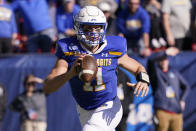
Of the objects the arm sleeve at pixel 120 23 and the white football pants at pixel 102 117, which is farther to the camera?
the arm sleeve at pixel 120 23

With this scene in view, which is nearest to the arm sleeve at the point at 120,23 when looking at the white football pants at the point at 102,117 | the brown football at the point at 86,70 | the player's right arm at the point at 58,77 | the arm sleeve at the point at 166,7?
the arm sleeve at the point at 166,7

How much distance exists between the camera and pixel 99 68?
149 inches

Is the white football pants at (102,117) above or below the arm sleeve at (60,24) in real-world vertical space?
above

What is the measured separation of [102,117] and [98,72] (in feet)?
1.34

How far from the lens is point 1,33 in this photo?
276 inches

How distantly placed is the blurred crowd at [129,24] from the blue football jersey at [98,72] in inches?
110

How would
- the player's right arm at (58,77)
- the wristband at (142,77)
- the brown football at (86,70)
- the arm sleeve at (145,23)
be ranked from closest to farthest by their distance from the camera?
the brown football at (86,70) → the player's right arm at (58,77) → the wristband at (142,77) → the arm sleeve at (145,23)

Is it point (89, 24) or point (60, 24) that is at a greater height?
point (89, 24)

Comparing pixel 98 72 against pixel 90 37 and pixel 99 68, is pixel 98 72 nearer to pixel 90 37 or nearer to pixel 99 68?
pixel 99 68

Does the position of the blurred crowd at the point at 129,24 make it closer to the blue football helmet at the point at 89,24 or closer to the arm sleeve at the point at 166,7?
the arm sleeve at the point at 166,7

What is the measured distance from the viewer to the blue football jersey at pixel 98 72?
3.77 metres

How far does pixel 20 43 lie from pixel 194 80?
3.20 metres

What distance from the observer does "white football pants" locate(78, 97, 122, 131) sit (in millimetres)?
3691

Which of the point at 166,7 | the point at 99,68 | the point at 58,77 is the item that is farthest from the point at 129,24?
the point at 58,77
